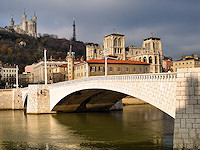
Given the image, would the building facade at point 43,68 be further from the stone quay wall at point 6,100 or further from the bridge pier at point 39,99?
the bridge pier at point 39,99

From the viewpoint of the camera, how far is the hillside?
97.9 meters

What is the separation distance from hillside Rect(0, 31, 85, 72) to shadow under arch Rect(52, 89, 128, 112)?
218 feet

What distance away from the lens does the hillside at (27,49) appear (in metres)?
97.9

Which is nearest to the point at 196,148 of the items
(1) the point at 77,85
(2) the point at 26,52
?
(1) the point at 77,85

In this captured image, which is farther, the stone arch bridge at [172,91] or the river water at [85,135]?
the river water at [85,135]

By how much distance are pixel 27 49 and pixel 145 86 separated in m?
97.7

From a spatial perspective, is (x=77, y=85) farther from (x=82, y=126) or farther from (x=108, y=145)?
(x=108, y=145)

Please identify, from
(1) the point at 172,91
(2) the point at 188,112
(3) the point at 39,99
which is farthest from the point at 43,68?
(2) the point at 188,112

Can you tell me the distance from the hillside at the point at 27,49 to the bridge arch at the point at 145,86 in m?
76.0

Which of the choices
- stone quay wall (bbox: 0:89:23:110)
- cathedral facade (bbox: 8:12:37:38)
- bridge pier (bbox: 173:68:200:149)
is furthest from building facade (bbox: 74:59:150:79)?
cathedral facade (bbox: 8:12:37:38)

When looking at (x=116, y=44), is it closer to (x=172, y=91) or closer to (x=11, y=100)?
(x=11, y=100)

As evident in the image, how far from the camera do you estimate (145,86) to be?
1628 cm

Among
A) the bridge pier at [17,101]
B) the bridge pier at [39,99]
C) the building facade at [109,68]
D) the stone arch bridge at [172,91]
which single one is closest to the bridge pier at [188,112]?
the stone arch bridge at [172,91]

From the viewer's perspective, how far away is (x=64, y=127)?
24.4 m
